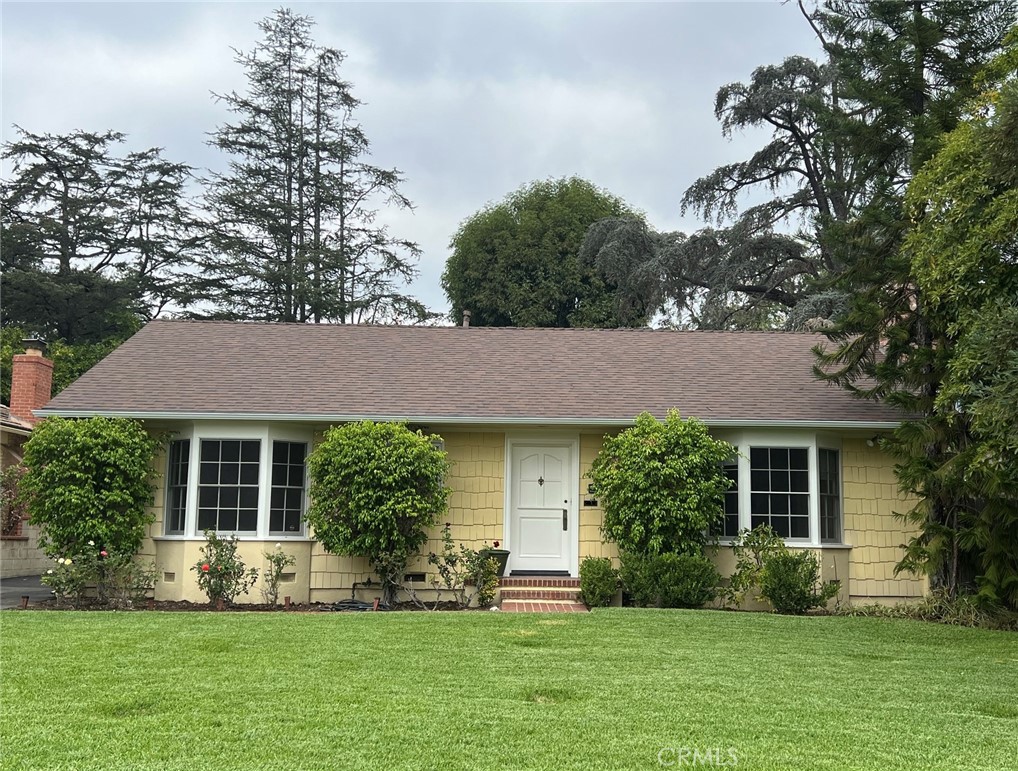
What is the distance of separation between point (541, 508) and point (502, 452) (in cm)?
100

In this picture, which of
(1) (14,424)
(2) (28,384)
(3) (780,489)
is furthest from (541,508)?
A: (2) (28,384)

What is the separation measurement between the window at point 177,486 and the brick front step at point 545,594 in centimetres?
473

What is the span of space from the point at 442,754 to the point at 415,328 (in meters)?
12.0

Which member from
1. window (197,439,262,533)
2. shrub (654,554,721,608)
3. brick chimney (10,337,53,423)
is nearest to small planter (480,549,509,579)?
shrub (654,554,721,608)

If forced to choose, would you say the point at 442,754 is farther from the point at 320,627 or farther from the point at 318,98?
the point at 318,98

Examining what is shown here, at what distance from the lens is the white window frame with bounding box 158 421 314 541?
484 inches

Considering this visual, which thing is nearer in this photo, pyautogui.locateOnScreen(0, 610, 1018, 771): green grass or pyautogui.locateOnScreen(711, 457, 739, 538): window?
pyautogui.locateOnScreen(0, 610, 1018, 771): green grass

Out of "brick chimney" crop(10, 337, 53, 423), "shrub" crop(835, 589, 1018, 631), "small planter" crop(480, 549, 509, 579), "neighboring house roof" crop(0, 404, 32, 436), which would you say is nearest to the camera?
"shrub" crop(835, 589, 1018, 631)

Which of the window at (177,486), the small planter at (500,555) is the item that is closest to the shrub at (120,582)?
the window at (177,486)

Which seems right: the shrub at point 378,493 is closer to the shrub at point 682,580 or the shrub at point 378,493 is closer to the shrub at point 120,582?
the shrub at point 120,582

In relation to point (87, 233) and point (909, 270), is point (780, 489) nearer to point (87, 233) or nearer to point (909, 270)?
point (909, 270)

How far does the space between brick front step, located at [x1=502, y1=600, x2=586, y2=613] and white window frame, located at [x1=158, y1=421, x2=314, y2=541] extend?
3.06m

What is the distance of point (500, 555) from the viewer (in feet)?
40.4

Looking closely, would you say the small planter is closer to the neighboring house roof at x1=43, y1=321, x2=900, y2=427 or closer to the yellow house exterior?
the yellow house exterior
